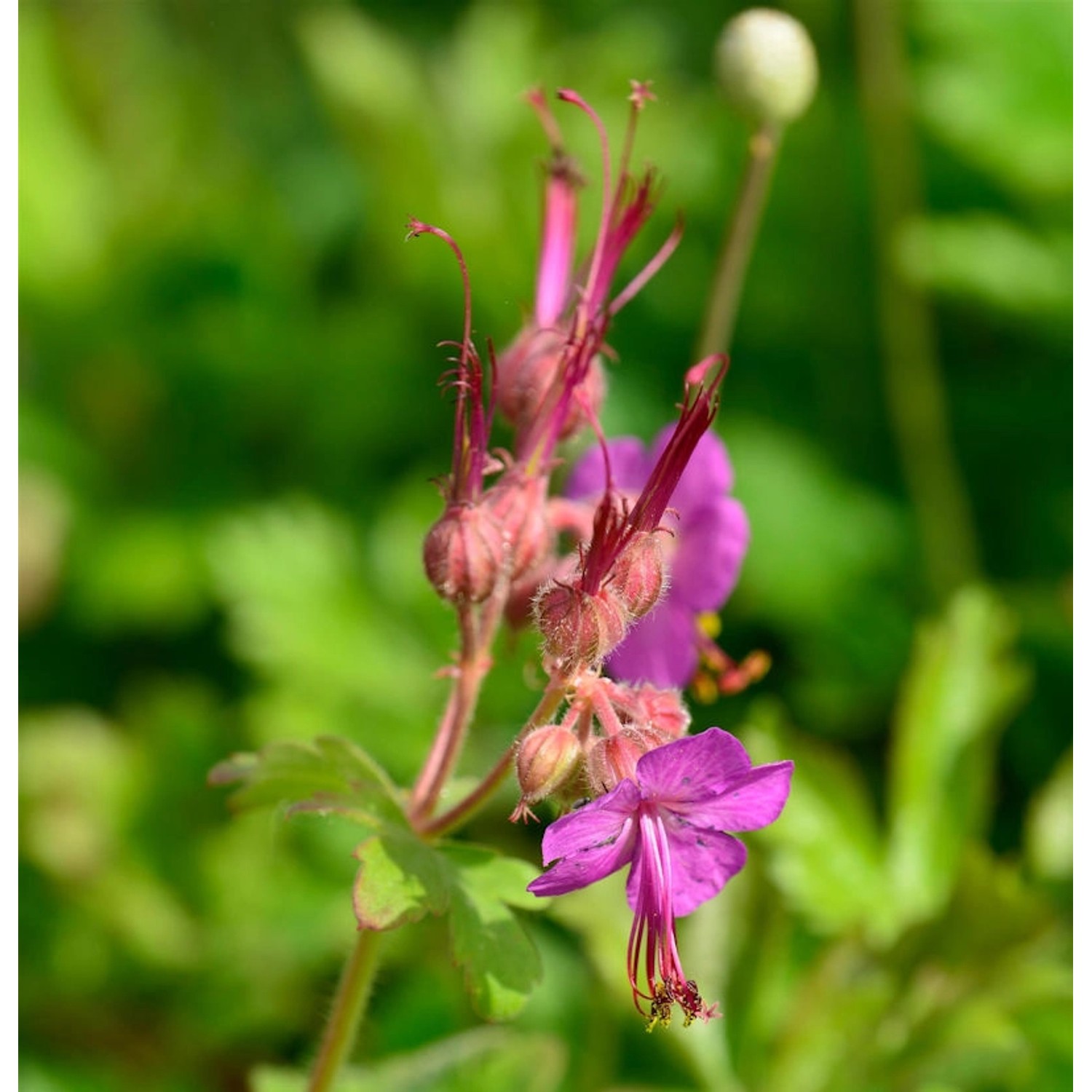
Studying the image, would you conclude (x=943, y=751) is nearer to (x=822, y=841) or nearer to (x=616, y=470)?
(x=822, y=841)

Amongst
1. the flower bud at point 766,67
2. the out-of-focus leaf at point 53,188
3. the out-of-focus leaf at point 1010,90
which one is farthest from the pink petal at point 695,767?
the out-of-focus leaf at point 53,188

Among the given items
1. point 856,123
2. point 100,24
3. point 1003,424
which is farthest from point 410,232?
point 100,24

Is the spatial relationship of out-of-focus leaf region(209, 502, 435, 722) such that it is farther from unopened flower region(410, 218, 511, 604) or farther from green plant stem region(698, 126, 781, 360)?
unopened flower region(410, 218, 511, 604)

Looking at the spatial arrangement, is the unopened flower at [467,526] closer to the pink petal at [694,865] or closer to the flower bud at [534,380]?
the flower bud at [534,380]

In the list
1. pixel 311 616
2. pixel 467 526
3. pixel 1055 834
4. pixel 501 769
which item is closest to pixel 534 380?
pixel 467 526

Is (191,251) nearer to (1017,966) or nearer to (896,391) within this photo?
(896,391)

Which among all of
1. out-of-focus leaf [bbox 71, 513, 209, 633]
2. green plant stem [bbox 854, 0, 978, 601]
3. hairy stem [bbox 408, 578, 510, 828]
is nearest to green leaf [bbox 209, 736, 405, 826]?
hairy stem [bbox 408, 578, 510, 828]
